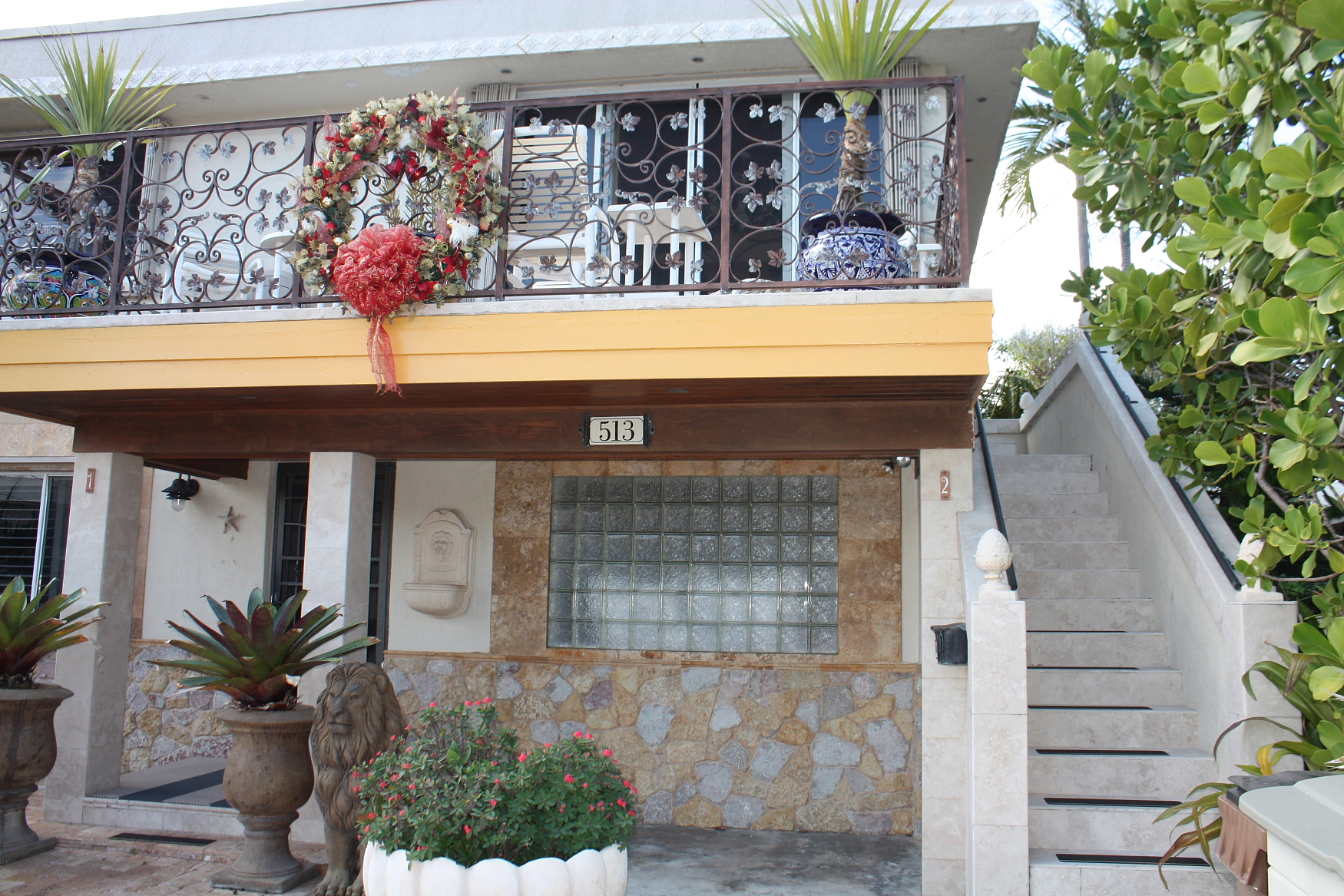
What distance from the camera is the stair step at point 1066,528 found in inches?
259

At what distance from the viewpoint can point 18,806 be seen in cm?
555

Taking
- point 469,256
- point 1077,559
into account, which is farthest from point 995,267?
point 469,256

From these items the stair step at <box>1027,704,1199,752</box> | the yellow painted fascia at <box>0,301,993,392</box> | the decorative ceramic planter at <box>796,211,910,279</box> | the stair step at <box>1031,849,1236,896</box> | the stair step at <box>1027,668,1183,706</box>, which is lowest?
the stair step at <box>1031,849,1236,896</box>

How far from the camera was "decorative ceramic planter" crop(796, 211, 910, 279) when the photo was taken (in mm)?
4742

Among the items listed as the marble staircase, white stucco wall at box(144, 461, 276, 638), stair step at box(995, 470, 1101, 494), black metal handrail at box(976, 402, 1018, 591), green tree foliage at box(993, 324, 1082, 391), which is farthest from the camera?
green tree foliage at box(993, 324, 1082, 391)

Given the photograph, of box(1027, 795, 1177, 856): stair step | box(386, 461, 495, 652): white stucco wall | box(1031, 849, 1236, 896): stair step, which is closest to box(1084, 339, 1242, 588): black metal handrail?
box(1027, 795, 1177, 856): stair step

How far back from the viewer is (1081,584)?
6.15 meters

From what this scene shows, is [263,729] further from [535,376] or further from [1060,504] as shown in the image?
[1060,504]

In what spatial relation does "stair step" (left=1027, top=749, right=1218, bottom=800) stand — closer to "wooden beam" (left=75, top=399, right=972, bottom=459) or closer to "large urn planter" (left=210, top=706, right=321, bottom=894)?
"wooden beam" (left=75, top=399, right=972, bottom=459)

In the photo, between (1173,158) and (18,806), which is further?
(18,806)

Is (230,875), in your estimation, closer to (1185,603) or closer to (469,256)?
(469,256)

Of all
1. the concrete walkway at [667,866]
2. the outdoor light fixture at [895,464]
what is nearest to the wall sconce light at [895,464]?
the outdoor light fixture at [895,464]

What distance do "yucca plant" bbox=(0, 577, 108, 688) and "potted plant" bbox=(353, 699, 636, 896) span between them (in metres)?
2.97

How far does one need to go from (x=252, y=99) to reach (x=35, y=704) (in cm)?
493
